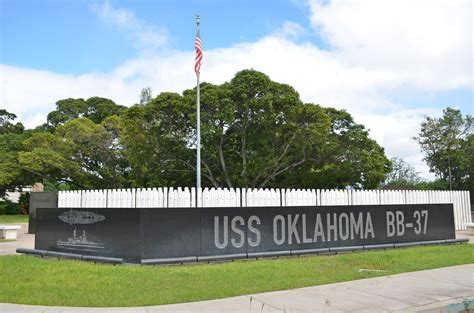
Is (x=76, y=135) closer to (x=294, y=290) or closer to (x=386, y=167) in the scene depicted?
(x=386, y=167)

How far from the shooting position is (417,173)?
78.5m

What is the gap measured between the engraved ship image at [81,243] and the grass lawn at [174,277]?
84 centimetres

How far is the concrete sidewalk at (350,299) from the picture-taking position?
276 inches

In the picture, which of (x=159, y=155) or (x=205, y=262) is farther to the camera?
(x=159, y=155)

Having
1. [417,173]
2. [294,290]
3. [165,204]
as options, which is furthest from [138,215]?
[417,173]

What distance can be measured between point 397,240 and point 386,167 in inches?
1047

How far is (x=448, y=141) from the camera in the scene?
58.2 metres

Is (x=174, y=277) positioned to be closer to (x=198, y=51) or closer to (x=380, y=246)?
(x=380, y=246)

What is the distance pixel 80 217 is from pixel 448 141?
180ft

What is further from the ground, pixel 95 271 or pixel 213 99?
pixel 213 99

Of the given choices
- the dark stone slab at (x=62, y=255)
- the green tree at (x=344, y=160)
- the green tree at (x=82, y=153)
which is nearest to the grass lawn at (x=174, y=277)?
the dark stone slab at (x=62, y=255)

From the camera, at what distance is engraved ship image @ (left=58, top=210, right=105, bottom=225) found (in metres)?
12.3

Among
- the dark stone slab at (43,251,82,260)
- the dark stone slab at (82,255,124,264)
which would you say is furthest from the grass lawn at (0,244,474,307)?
the dark stone slab at (43,251,82,260)

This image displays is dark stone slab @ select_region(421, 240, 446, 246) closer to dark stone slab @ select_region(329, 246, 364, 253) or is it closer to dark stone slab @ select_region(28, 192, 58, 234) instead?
dark stone slab @ select_region(329, 246, 364, 253)
